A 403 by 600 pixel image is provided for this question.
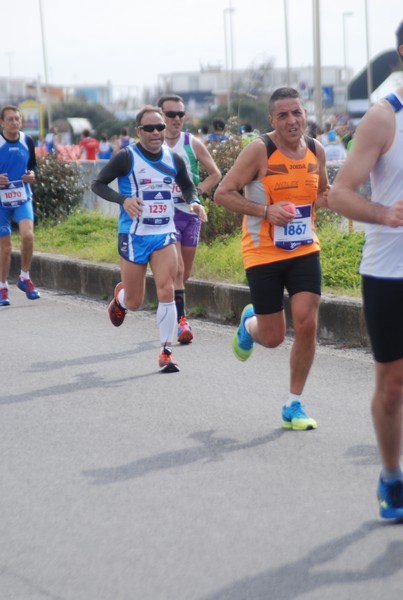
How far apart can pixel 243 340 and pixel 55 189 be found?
38.1 ft

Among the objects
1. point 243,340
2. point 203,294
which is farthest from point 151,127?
point 203,294

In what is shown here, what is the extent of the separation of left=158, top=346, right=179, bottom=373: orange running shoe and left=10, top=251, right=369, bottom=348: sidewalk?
155 cm

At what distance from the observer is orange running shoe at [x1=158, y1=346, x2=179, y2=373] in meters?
8.95

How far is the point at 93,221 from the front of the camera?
18.4 meters

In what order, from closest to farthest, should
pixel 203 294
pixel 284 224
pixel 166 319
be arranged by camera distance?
pixel 284 224 → pixel 166 319 → pixel 203 294

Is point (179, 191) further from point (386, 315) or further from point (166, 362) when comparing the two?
point (386, 315)

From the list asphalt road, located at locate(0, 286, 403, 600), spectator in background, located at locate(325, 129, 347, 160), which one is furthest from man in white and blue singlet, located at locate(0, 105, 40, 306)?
spectator in background, located at locate(325, 129, 347, 160)

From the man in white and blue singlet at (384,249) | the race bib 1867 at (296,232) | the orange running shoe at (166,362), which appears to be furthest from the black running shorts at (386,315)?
the orange running shoe at (166,362)

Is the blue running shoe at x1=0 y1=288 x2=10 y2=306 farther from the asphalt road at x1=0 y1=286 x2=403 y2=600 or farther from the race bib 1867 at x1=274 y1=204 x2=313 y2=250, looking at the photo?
the race bib 1867 at x1=274 y1=204 x2=313 y2=250

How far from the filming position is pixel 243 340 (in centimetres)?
782

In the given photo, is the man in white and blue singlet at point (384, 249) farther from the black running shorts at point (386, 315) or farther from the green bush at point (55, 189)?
the green bush at point (55, 189)

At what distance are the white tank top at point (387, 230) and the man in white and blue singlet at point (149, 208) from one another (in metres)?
4.27

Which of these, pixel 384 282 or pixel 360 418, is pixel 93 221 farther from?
pixel 384 282

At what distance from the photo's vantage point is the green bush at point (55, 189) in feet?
61.9
